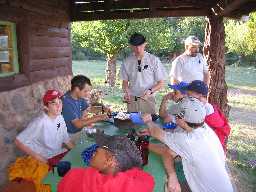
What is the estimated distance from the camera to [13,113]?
5.98 m

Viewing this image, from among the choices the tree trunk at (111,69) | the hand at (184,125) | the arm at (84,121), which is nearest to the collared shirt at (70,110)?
the arm at (84,121)

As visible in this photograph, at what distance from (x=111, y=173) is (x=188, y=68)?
425cm

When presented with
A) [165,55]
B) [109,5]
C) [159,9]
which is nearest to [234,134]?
[159,9]

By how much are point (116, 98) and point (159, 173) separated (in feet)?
41.7

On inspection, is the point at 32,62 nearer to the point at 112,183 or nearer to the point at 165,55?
the point at 112,183

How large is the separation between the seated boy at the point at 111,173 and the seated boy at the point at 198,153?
33.0 inches

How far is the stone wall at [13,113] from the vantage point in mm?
5594

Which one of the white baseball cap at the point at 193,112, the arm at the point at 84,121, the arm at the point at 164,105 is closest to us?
the white baseball cap at the point at 193,112

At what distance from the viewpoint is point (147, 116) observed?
4.65m

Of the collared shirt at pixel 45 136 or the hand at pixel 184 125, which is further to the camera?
the collared shirt at pixel 45 136

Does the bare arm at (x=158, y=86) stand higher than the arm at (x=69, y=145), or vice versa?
the bare arm at (x=158, y=86)

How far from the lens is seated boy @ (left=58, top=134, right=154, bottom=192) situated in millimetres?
2273

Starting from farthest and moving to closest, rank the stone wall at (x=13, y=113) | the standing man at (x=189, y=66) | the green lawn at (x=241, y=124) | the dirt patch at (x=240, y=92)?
1. the dirt patch at (x=240, y=92)
2. the green lawn at (x=241, y=124)
3. the standing man at (x=189, y=66)
4. the stone wall at (x=13, y=113)

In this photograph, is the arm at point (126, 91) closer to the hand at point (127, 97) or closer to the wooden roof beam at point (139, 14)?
the hand at point (127, 97)
